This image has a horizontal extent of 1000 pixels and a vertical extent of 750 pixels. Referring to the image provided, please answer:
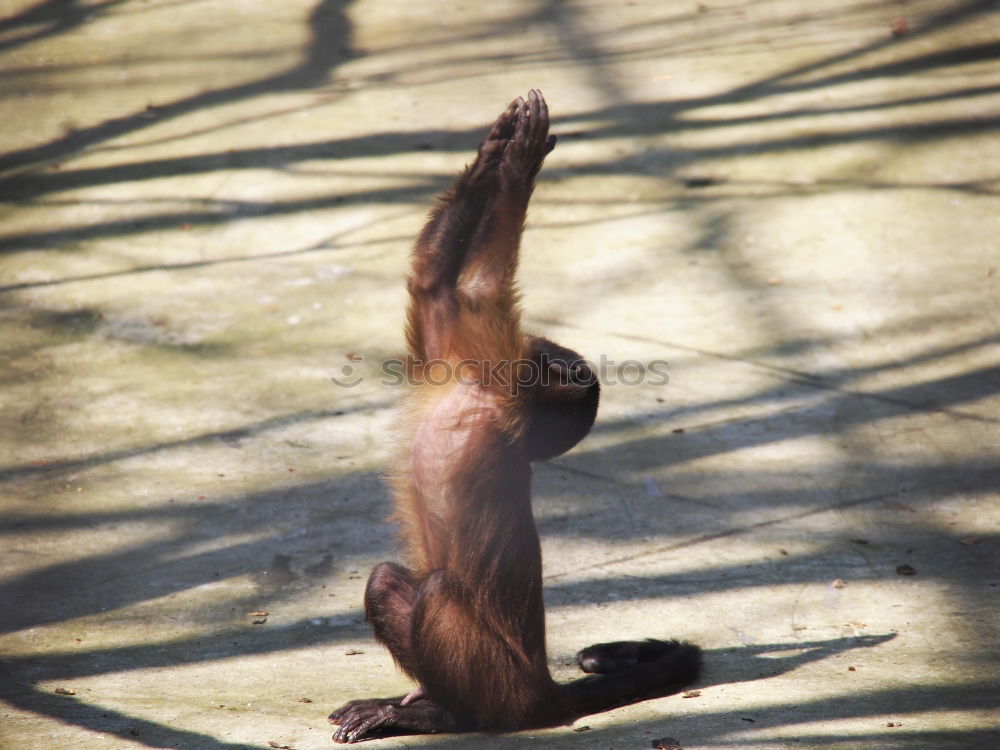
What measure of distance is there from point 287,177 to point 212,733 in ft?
21.1

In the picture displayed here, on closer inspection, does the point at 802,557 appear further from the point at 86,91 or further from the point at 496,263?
the point at 86,91

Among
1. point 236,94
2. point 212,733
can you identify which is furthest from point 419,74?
point 212,733

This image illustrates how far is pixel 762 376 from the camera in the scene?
22.5 feet

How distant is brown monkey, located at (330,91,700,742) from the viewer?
3.81 m

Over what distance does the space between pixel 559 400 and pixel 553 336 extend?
3548 millimetres

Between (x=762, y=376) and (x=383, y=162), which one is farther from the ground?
(x=383, y=162)

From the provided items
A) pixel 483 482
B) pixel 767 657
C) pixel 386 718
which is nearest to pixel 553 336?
pixel 767 657

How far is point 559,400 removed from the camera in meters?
3.78

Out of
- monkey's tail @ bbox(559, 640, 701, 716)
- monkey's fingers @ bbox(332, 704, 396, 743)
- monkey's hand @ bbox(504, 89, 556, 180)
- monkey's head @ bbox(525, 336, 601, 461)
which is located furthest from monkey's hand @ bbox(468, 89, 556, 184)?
monkey's fingers @ bbox(332, 704, 396, 743)

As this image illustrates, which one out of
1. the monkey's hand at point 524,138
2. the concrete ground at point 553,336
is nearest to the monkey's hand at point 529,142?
the monkey's hand at point 524,138

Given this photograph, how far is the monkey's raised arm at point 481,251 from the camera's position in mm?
3766

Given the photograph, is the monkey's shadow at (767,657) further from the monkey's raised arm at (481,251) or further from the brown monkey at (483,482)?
the monkey's raised arm at (481,251)

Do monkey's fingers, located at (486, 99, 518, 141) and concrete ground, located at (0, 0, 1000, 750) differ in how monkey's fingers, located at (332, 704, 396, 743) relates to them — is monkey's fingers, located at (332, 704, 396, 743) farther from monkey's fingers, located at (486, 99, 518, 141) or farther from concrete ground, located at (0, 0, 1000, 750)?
monkey's fingers, located at (486, 99, 518, 141)

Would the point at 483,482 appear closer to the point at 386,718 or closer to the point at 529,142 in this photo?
the point at 386,718
